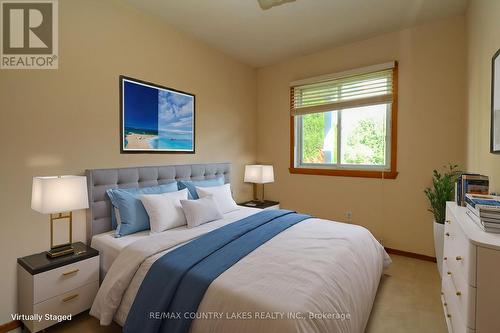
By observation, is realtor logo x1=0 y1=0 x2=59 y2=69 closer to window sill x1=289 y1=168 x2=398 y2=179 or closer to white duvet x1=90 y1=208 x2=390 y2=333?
white duvet x1=90 y1=208 x2=390 y2=333

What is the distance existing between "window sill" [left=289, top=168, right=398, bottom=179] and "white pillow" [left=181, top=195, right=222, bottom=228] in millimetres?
1823

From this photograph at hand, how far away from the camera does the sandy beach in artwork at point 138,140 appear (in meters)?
2.70

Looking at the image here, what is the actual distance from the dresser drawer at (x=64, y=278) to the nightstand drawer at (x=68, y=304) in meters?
0.03

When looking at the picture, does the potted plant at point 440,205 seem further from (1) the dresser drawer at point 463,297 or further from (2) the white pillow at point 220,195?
(2) the white pillow at point 220,195

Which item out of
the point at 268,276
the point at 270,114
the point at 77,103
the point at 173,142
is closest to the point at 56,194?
the point at 77,103

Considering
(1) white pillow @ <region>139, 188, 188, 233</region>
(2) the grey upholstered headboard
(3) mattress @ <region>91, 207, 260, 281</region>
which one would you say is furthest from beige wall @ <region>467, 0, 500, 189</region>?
(2) the grey upholstered headboard

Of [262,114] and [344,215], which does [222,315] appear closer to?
[344,215]

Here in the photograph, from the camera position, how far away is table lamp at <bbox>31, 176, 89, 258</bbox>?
71.4 inches

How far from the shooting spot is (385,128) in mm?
3412

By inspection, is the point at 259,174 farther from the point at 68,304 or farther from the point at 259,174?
the point at 68,304

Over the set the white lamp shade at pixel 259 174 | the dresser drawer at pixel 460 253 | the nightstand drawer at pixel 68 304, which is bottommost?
the nightstand drawer at pixel 68 304

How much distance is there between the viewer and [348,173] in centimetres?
363

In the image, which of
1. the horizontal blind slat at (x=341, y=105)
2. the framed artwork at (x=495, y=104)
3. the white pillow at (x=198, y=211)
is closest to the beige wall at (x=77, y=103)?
the white pillow at (x=198, y=211)

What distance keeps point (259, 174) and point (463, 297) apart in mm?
2794
